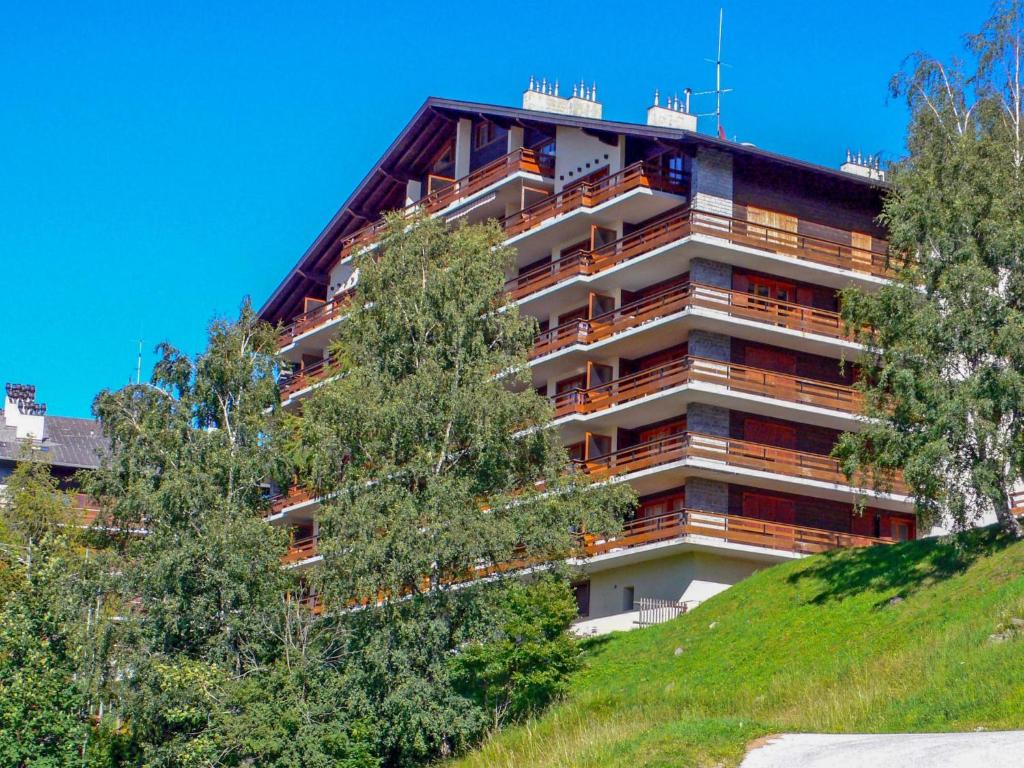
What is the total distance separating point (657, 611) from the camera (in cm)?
5244

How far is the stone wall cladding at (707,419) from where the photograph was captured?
54781 mm

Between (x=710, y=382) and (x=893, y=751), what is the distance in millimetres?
28992

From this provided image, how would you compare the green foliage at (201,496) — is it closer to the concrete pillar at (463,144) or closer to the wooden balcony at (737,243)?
the wooden balcony at (737,243)

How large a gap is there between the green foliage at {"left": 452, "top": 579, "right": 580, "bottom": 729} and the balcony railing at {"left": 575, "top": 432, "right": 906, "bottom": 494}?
960 centimetres

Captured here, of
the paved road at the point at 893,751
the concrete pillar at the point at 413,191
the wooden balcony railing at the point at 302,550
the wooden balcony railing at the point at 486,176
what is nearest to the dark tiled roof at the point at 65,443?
the wooden balcony railing at the point at 302,550

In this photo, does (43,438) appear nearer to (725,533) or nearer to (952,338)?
(725,533)

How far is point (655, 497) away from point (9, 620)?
68.5 feet

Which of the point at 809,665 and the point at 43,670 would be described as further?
the point at 43,670

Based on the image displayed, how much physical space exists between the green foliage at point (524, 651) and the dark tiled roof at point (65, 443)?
136 ft

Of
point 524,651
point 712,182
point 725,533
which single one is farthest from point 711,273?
point 524,651

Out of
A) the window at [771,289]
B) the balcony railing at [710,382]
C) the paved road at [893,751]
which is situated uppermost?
the window at [771,289]

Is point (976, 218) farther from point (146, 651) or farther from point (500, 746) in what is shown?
point (146, 651)

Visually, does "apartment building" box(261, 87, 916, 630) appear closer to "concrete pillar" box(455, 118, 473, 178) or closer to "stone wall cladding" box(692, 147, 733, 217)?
"stone wall cladding" box(692, 147, 733, 217)

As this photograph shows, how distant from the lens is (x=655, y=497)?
183ft
